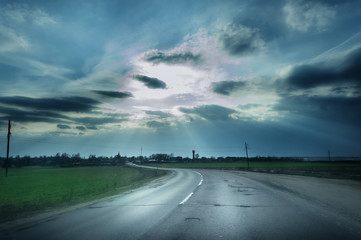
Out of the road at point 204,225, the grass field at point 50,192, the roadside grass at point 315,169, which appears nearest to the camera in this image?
the road at point 204,225

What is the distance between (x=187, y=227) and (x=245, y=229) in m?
1.70

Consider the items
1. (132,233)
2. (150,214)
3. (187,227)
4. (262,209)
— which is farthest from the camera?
(262,209)

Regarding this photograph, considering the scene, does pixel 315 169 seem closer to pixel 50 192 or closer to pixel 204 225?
pixel 50 192

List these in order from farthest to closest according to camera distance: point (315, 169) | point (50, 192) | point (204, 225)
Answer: point (315, 169) → point (50, 192) → point (204, 225)

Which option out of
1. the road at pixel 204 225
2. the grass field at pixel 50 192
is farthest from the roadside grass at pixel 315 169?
the grass field at pixel 50 192

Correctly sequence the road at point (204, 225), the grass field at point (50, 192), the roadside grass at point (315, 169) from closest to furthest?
the road at point (204, 225) → the grass field at point (50, 192) → the roadside grass at point (315, 169)

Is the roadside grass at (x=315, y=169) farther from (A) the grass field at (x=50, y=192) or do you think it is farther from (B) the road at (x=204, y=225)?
(A) the grass field at (x=50, y=192)

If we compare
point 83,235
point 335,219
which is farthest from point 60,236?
point 335,219

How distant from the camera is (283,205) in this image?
30.3 feet

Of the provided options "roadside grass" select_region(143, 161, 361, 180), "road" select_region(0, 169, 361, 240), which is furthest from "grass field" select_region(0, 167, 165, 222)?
"roadside grass" select_region(143, 161, 361, 180)

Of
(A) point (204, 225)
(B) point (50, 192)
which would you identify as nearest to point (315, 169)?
(B) point (50, 192)

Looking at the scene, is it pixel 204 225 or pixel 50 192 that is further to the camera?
pixel 50 192

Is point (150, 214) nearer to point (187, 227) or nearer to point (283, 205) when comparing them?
point (187, 227)

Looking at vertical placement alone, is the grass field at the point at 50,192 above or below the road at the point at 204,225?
below
